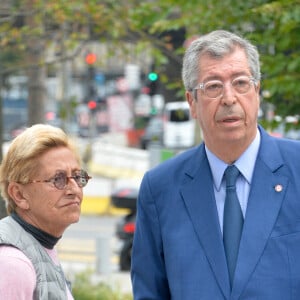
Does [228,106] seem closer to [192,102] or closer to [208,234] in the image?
[192,102]

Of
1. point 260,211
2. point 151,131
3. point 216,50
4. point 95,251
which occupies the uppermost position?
point 216,50

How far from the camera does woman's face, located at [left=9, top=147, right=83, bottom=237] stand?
3.42 m

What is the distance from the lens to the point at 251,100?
3559mm

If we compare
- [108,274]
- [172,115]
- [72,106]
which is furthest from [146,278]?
[172,115]

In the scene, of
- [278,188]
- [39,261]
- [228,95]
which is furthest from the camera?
[278,188]

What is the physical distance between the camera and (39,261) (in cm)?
325

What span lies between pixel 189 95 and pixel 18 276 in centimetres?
102

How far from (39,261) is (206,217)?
2.28ft

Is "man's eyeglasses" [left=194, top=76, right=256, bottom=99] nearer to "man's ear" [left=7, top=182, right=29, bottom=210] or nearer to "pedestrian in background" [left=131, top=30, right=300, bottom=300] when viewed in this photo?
"pedestrian in background" [left=131, top=30, right=300, bottom=300]

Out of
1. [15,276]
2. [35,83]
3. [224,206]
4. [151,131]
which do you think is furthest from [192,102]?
[151,131]

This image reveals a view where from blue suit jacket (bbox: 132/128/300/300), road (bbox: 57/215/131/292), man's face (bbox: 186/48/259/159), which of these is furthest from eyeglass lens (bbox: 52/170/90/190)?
road (bbox: 57/215/131/292)

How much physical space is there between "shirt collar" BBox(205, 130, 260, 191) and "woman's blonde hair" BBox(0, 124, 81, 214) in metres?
0.60

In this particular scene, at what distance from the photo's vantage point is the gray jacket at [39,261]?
3215mm

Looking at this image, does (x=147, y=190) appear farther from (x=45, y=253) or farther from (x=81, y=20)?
(x=81, y=20)
